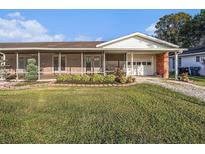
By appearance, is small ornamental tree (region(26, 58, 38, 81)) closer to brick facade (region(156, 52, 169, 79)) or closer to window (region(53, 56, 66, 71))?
window (region(53, 56, 66, 71))

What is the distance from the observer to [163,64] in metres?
23.1

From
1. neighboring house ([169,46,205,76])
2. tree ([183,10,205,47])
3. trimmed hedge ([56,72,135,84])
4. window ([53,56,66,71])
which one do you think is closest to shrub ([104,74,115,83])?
trimmed hedge ([56,72,135,84])

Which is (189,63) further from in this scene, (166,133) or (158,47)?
(166,133)

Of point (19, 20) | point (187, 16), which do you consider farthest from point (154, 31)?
point (19, 20)

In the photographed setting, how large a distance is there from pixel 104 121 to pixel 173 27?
162 feet

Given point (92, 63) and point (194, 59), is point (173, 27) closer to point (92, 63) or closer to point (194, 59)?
point (194, 59)

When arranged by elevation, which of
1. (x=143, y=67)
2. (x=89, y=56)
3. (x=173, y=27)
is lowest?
(x=143, y=67)

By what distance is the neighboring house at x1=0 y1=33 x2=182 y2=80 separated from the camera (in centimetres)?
2139

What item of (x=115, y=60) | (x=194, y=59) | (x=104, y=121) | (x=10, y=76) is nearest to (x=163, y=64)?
(x=115, y=60)

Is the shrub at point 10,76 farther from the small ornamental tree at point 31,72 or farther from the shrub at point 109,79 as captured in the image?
the shrub at point 109,79

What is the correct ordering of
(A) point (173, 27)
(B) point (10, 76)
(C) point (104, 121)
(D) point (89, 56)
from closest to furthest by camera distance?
1. (C) point (104, 121)
2. (B) point (10, 76)
3. (D) point (89, 56)
4. (A) point (173, 27)

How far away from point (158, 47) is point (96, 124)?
633 inches

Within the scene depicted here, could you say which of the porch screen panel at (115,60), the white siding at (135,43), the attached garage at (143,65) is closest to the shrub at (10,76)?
the porch screen panel at (115,60)
